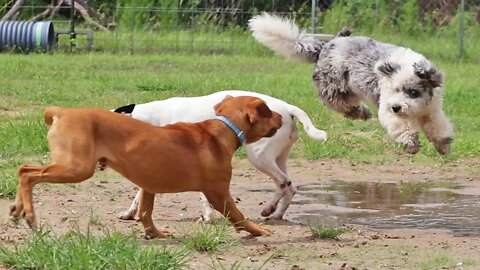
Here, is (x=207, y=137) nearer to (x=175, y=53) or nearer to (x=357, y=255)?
(x=357, y=255)

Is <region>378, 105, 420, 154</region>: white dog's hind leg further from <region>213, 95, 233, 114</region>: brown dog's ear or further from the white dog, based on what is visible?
<region>213, 95, 233, 114</region>: brown dog's ear

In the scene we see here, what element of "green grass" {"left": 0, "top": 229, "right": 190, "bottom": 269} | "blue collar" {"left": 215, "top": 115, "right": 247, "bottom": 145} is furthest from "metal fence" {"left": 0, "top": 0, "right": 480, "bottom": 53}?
"green grass" {"left": 0, "top": 229, "right": 190, "bottom": 269}

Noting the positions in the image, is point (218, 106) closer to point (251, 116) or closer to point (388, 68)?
point (251, 116)

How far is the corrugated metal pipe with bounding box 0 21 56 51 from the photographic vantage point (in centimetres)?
1952

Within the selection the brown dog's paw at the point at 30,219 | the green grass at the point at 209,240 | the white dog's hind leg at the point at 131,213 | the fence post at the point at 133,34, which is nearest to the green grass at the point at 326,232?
the green grass at the point at 209,240

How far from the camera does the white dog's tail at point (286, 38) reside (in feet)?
32.7

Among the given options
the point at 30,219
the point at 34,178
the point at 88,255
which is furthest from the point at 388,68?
the point at 88,255

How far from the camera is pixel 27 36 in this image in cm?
1959

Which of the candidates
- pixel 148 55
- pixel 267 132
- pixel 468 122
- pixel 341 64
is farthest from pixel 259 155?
pixel 148 55

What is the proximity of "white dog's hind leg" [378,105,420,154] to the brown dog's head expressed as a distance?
2.29m

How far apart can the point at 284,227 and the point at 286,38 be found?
3.45 meters

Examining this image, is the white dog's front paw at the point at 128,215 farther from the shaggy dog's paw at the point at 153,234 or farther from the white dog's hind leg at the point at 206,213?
the shaggy dog's paw at the point at 153,234

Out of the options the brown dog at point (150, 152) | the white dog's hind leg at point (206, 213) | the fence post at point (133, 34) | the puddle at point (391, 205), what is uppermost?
the brown dog at point (150, 152)

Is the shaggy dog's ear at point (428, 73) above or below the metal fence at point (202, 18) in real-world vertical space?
above
